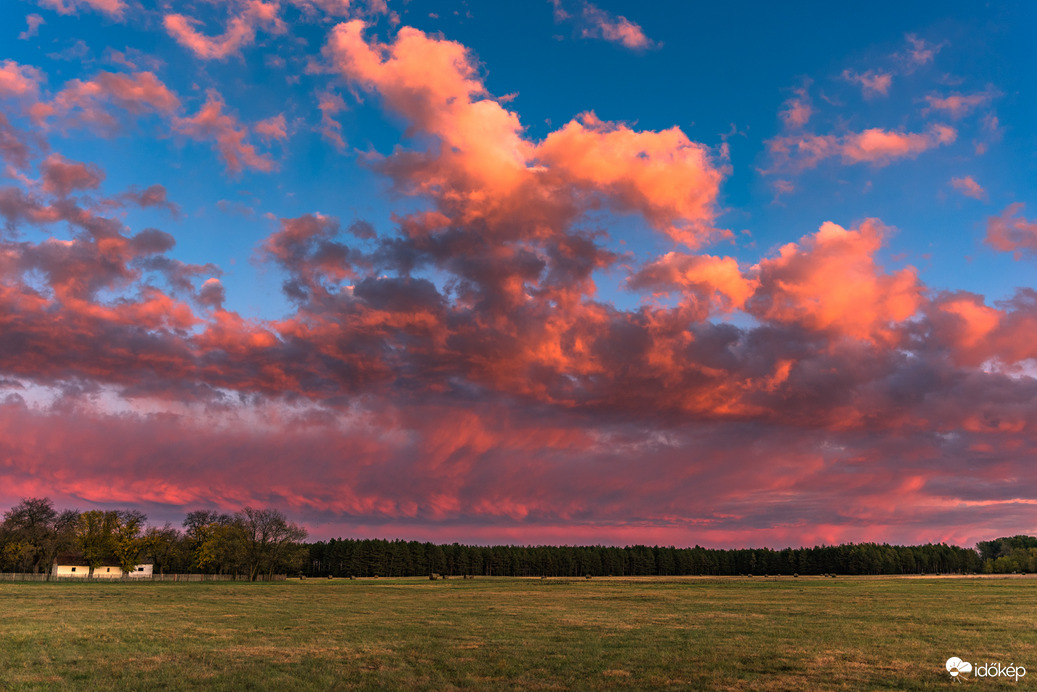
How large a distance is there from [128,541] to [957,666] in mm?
155666

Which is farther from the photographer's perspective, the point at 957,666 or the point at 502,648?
the point at 502,648

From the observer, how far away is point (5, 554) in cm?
12256

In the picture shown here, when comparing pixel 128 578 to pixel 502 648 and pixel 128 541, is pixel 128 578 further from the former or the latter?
pixel 502 648

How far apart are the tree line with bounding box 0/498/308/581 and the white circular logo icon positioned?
433 feet

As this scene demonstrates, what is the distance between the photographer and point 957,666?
21.5m

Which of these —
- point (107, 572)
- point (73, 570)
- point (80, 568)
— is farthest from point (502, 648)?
point (73, 570)

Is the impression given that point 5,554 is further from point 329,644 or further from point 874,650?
point 874,650

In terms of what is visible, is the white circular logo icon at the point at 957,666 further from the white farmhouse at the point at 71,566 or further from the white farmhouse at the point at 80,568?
the white farmhouse at the point at 71,566

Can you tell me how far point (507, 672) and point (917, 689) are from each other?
41.1 ft

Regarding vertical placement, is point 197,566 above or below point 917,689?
below

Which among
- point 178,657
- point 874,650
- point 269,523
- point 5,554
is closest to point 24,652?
point 178,657

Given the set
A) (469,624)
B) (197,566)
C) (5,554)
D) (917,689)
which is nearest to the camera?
(917,689)

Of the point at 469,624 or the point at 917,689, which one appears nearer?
the point at 917,689

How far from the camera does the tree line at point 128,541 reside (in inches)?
5079
